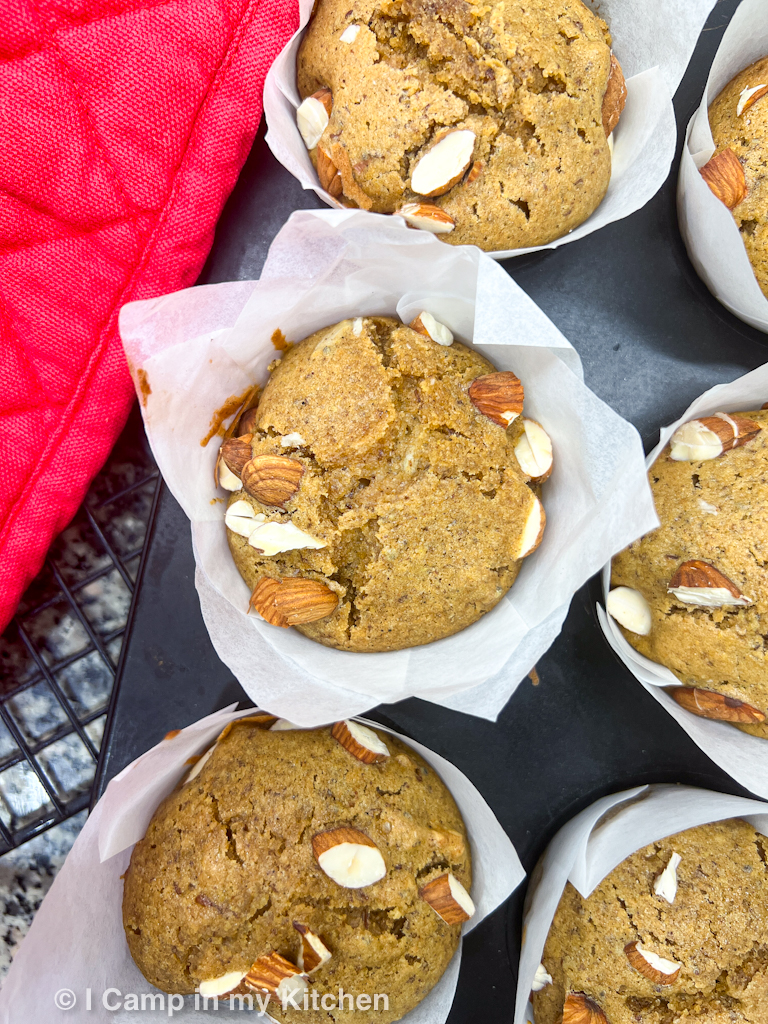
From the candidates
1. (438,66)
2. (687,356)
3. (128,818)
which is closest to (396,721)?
(128,818)

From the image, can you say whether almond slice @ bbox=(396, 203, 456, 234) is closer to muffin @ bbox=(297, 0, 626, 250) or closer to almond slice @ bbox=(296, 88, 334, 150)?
muffin @ bbox=(297, 0, 626, 250)

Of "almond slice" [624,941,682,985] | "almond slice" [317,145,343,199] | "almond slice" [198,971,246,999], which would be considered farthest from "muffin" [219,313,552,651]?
"almond slice" [624,941,682,985]

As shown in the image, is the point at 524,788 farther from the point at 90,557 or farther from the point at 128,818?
the point at 90,557

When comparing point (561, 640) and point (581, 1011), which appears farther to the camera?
point (561, 640)

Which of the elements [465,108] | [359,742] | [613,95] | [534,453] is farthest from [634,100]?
[359,742]

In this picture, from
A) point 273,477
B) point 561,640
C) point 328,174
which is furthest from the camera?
point 561,640

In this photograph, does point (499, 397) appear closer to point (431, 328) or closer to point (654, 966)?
point (431, 328)

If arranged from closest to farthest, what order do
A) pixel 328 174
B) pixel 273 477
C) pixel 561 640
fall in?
pixel 273 477 < pixel 328 174 < pixel 561 640
